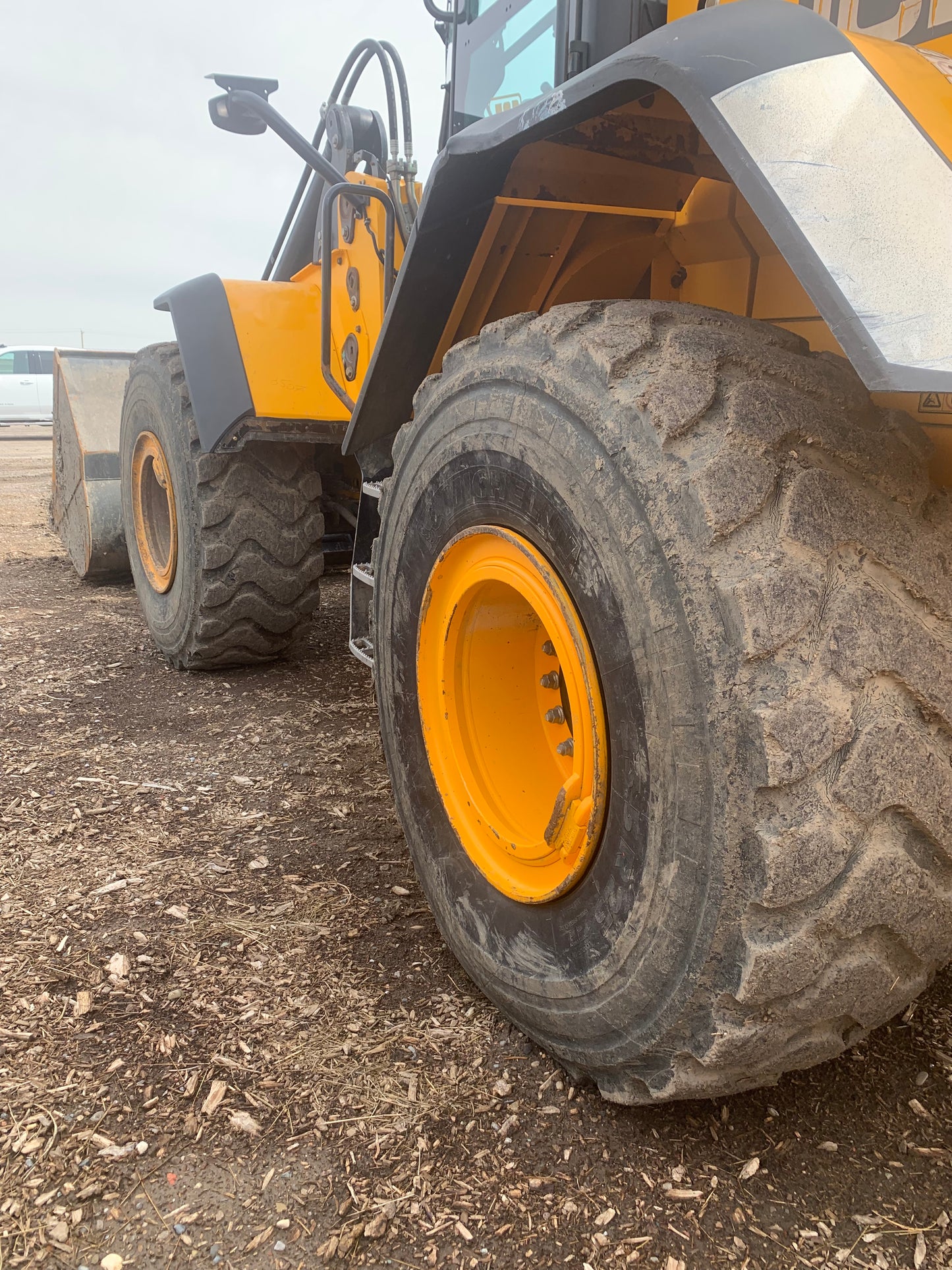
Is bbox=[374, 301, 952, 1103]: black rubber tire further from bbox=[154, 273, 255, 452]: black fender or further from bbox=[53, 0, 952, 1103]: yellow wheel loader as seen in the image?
bbox=[154, 273, 255, 452]: black fender

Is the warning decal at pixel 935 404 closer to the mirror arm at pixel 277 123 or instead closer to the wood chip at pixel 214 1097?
the wood chip at pixel 214 1097

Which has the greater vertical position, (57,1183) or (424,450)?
(424,450)

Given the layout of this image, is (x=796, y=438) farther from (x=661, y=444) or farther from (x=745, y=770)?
(x=745, y=770)

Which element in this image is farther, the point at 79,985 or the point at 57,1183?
the point at 79,985

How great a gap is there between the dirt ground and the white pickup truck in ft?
70.4

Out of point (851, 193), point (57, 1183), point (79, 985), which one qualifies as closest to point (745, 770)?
point (851, 193)

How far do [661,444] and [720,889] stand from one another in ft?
1.97

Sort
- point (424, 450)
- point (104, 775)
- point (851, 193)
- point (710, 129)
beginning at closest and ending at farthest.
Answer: point (851, 193), point (710, 129), point (424, 450), point (104, 775)

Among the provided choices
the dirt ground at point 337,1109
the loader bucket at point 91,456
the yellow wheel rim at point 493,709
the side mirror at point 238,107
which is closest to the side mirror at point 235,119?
the side mirror at point 238,107

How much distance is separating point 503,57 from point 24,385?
873 inches

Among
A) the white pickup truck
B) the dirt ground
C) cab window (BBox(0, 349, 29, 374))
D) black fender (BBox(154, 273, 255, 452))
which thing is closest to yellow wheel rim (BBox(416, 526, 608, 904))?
the dirt ground

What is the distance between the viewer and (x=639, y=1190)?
1508 millimetres

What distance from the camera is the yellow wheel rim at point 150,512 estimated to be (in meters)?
4.49

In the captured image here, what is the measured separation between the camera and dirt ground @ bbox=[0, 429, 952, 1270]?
1.45 metres
